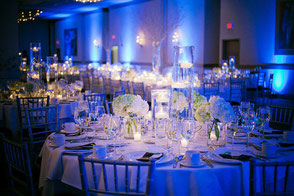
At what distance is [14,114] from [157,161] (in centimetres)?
365

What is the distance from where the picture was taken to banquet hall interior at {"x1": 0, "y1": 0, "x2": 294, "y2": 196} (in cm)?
225

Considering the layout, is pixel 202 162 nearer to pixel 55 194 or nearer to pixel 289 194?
pixel 289 194

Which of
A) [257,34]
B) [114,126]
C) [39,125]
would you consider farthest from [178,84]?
[257,34]

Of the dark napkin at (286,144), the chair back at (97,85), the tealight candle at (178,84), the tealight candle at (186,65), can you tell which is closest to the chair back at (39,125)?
the tealight candle at (178,84)

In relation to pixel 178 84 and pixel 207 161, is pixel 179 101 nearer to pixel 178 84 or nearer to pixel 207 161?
pixel 178 84

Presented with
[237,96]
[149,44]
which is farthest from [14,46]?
[149,44]

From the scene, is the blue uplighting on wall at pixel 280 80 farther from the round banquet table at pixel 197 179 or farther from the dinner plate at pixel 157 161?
the dinner plate at pixel 157 161

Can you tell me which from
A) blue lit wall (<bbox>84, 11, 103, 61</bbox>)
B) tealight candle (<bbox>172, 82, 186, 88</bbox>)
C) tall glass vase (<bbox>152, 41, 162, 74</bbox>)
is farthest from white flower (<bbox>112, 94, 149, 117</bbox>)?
blue lit wall (<bbox>84, 11, 103, 61</bbox>)

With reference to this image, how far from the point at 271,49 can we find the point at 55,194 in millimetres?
10448

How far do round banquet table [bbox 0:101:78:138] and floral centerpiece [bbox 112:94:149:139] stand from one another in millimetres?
2496

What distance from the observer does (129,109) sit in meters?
2.95

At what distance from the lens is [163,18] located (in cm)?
1527

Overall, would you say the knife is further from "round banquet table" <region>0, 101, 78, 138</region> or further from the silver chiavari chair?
"round banquet table" <region>0, 101, 78, 138</region>

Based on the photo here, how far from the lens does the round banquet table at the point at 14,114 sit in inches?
207
